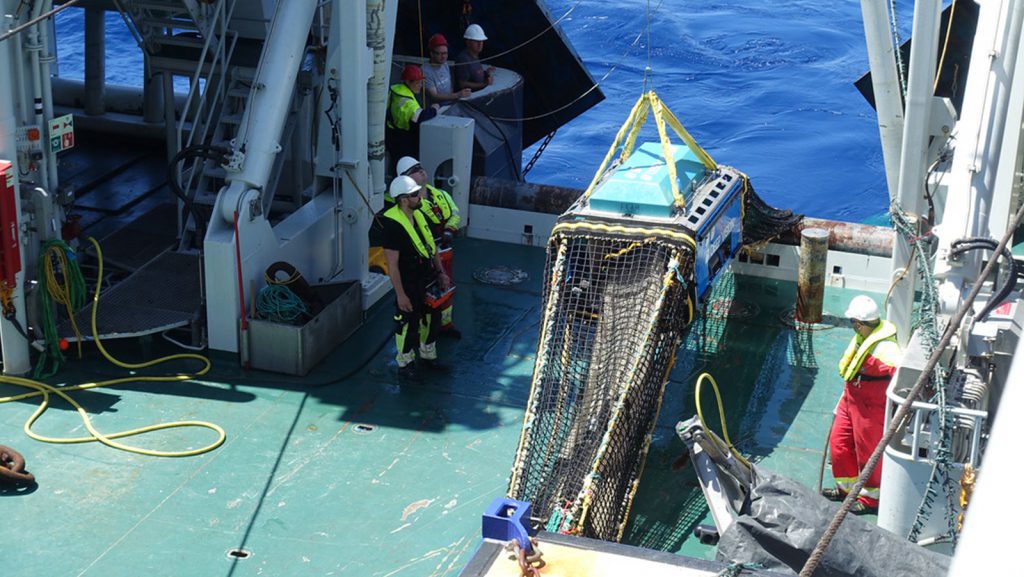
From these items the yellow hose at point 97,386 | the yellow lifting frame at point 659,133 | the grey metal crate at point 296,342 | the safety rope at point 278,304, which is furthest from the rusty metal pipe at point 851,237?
the yellow hose at point 97,386

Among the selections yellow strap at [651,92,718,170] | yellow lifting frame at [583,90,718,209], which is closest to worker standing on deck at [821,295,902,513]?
yellow lifting frame at [583,90,718,209]

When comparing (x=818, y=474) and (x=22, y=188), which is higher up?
(x=22, y=188)

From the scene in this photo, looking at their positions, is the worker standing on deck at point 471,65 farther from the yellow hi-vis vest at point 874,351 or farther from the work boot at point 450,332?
the yellow hi-vis vest at point 874,351

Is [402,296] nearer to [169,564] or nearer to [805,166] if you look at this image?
[169,564]

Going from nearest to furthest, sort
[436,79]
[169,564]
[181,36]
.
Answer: [169,564]
[181,36]
[436,79]

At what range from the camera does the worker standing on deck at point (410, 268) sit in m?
9.20

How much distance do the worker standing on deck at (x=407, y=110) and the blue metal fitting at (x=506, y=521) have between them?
7.92 meters

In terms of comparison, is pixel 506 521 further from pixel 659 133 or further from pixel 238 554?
pixel 659 133

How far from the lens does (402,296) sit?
928 cm

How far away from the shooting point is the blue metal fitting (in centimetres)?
487

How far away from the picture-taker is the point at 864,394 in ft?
25.3

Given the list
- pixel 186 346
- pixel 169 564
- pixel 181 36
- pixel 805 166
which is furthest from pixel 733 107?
pixel 169 564

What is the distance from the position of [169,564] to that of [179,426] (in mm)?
1849

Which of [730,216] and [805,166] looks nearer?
[730,216]
